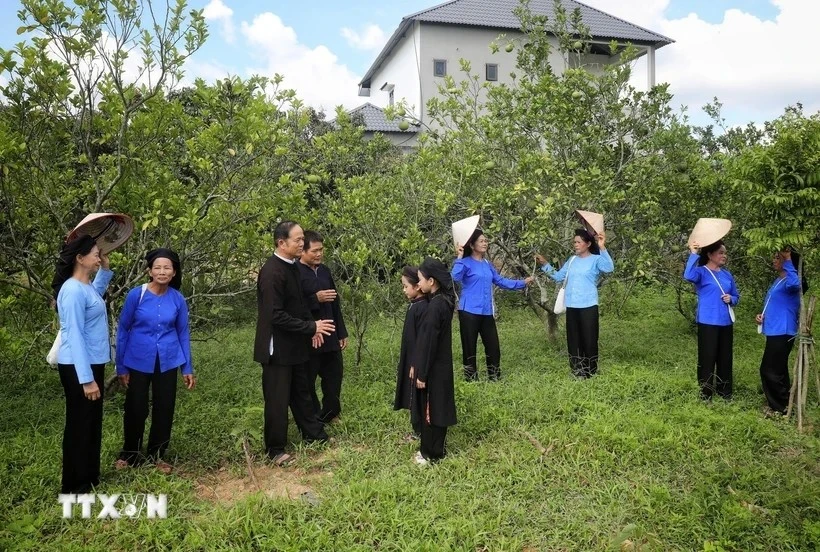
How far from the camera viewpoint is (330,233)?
24.9 ft

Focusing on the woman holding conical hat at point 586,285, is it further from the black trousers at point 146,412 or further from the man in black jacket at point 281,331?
the black trousers at point 146,412

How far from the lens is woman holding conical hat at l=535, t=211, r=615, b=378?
6.14 meters

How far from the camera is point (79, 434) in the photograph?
3.87 meters

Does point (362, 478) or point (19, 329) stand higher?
point (19, 329)

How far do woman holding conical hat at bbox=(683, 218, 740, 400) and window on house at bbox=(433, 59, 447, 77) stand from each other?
14792 mm

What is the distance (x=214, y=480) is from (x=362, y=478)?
3.48ft

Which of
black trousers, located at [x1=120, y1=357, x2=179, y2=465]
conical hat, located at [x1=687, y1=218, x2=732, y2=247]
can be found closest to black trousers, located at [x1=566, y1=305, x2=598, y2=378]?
conical hat, located at [x1=687, y1=218, x2=732, y2=247]

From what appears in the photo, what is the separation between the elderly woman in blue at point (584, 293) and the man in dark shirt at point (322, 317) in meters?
2.34

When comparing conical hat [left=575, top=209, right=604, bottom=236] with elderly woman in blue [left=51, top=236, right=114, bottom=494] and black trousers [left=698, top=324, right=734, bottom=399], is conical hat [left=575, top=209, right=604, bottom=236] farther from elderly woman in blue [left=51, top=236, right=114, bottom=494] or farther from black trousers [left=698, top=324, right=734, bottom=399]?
elderly woman in blue [left=51, top=236, right=114, bottom=494]

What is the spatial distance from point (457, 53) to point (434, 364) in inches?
668

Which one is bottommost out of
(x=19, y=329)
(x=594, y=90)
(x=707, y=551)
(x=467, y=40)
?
(x=707, y=551)

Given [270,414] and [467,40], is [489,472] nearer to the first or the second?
[270,414]

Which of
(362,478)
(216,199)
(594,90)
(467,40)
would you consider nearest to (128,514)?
(362,478)

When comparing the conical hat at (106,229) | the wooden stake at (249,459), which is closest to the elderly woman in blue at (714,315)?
the wooden stake at (249,459)
